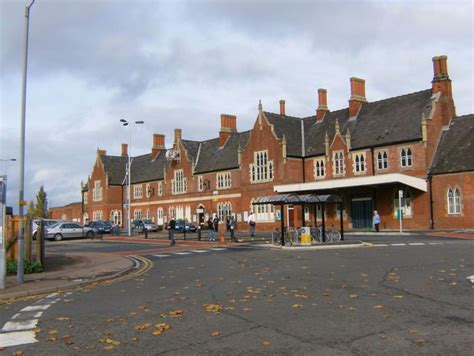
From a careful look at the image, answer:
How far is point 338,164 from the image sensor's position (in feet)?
157

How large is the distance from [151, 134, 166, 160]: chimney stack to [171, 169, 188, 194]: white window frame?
11.8 meters

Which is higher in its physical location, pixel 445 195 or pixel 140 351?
pixel 445 195

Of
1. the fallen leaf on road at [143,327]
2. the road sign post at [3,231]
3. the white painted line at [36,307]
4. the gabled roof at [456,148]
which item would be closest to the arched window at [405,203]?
the gabled roof at [456,148]

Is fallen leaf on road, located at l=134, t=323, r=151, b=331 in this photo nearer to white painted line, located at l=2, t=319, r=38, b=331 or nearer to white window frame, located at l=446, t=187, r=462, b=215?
white painted line, located at l=2, t=319, r=38, b=331

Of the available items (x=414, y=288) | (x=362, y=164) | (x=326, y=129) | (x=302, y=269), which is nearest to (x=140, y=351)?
(x=414, y=288)

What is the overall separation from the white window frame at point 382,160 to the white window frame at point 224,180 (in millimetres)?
19447

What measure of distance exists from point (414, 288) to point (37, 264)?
1208 centimetres

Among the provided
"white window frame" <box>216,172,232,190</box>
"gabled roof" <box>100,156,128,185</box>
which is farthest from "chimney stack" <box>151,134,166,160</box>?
"white window frame" <box>216,172,232,190</box>

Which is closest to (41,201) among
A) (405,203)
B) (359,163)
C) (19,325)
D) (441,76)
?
(359,163)

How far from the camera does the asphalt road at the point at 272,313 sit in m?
7.10

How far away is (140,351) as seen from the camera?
695 centimetres

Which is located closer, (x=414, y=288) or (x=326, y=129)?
(x=414, y=288)

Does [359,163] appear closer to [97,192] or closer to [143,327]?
[143,327]

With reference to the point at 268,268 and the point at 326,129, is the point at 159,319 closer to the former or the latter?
the point at 268,268
